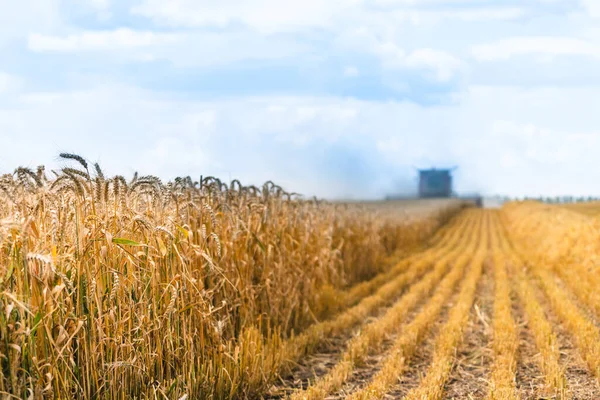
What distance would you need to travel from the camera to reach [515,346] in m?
8.70

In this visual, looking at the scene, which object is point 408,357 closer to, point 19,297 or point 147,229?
point 147,229

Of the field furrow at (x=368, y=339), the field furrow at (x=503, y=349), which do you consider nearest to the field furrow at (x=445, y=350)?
the field furrow at (x=503, y=349)

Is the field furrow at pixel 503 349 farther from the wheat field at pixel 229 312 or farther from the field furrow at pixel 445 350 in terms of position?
the field furrow at pixel 445 350

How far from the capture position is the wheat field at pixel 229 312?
15.7 ft

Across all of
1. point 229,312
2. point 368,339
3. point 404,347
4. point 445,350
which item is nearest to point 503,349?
point 445,350

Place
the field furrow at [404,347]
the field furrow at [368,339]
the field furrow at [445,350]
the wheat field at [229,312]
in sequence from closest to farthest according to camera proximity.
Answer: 1. the wheat field at [229,312]
2. the field furrow at [445,350]
3. the field furrow at [404,347]
4. the field furrow at [368,339]

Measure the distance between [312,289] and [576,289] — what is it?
22.4 feet

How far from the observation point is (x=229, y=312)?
7.70 m

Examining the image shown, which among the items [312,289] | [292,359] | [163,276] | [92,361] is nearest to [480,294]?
[312,289]

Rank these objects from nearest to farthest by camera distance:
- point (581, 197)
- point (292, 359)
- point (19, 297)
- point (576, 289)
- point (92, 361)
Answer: point (19, 297) < point (92, 361) < point (292, 359) < point (576, 289) < point (581, 197)

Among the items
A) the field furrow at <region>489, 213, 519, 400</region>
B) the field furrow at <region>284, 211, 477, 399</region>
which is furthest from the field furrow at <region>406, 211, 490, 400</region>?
the field furrow at <region>284, 211, 477, 399</region>

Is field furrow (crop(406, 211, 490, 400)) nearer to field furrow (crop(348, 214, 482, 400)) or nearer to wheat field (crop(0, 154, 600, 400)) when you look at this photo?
wheat field (crop(0, 154, 600, 400))

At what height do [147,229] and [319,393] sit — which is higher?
[147,229]

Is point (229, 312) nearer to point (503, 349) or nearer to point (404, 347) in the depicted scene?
point (404, 347)
